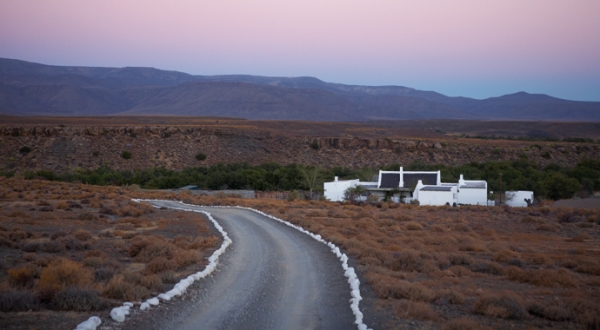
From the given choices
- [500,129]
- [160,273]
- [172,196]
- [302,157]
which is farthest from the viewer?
[500,129]

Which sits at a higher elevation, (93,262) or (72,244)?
(93,262)

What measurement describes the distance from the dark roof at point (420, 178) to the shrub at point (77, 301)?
150 ft

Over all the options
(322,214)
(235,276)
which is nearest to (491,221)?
(322,214)

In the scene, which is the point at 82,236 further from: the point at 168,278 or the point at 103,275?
Result: the point at 168,278

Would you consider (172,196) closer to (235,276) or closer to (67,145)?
(67,145)

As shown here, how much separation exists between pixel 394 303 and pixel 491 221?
25196 mm

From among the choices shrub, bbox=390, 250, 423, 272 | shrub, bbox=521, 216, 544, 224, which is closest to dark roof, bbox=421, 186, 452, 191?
shrub, bbox=521, 216, 544, 224

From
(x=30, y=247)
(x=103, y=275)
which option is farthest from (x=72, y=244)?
Result: (x=103, y=275)

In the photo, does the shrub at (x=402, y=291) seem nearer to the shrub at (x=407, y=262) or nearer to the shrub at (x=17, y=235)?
the shrub at (x=407, y=262)

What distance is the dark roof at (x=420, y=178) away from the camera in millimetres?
53750

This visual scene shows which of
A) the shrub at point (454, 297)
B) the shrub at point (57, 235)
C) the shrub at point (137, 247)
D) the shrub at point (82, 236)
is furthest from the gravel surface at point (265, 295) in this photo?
the shrub at point (57, 235)

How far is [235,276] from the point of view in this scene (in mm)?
13609

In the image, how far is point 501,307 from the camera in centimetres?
1030

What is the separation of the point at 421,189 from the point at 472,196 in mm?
4733
